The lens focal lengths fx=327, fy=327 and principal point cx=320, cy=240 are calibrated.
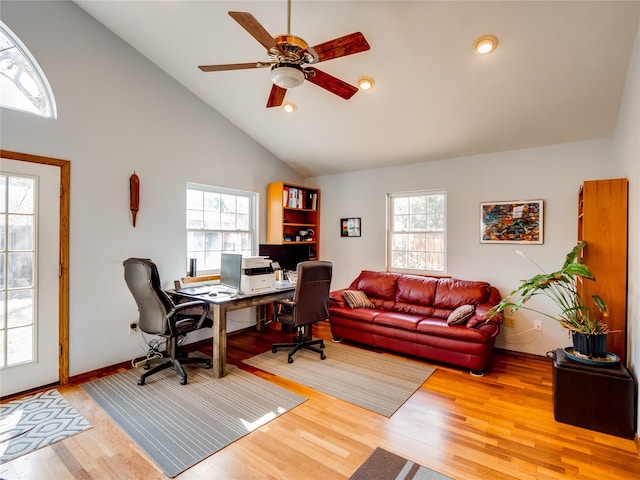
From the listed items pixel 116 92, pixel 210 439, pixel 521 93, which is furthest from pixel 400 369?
pixel 116 92

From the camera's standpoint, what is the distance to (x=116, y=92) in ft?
10.5

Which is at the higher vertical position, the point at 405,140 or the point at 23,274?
the point at 405,140

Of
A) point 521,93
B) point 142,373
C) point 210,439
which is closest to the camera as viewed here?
point 210,439

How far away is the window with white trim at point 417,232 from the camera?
4.31 metres

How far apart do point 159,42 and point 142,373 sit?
3.20 meters

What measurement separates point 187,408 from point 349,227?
327 centimetres

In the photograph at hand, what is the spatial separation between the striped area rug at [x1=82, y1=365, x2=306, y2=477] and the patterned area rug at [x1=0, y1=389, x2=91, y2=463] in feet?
0.69

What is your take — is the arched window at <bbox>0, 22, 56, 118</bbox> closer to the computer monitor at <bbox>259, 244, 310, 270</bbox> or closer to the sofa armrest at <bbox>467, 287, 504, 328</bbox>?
the computer monitor at <bbox>259, 244, 310, 270</bbox>

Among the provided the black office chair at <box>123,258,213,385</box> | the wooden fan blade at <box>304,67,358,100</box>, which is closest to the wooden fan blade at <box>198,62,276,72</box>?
the wooden fan blade at <box>304,67,358,100</box>

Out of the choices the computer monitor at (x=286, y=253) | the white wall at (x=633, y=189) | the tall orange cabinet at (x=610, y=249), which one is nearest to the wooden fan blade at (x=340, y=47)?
the white wall at (x=633, y=189)

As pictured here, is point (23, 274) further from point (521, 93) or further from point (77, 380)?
point (521, 93)

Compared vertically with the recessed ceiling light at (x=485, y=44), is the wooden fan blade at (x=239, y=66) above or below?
below

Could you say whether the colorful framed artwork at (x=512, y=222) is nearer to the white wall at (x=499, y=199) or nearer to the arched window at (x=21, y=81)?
the white wall at (x=499, y=199)

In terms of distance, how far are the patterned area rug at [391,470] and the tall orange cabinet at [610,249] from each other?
1.84 m
